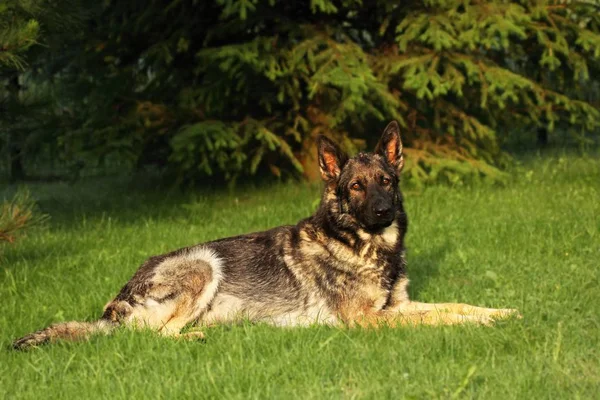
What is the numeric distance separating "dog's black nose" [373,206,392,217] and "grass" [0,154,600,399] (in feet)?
3.18

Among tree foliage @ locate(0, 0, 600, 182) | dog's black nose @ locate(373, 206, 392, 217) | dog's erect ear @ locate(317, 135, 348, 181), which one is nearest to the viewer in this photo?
dog's black nose @ locate(373, 206, 392, 217)

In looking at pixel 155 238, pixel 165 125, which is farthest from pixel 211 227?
pixel 165 125

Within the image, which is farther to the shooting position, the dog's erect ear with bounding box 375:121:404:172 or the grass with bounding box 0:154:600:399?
the dog's erect ear with bounding box 375:121:404:172

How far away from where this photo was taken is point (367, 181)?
6.85 meters

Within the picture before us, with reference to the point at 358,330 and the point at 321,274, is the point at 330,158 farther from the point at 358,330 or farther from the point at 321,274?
the point at 358,330

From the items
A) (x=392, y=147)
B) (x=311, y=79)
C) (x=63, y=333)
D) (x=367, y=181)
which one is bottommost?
(x=63, y=333)

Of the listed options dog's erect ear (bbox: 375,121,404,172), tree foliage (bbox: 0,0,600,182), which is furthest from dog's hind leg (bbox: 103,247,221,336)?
tree foliage (bbox: 0,0,600,182)

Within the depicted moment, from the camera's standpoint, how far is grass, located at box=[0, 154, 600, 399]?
5281 millimetres

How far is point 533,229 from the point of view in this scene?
10336 millimetres

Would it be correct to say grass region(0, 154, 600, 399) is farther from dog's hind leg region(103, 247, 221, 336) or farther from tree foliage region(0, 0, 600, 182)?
tree foliage region(0, 0, 600, 182)

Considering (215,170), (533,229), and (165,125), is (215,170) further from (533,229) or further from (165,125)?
(533,229)

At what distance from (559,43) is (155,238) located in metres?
7.59

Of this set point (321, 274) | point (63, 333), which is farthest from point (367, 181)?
point (63, 333)

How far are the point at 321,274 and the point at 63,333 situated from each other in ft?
7.11
